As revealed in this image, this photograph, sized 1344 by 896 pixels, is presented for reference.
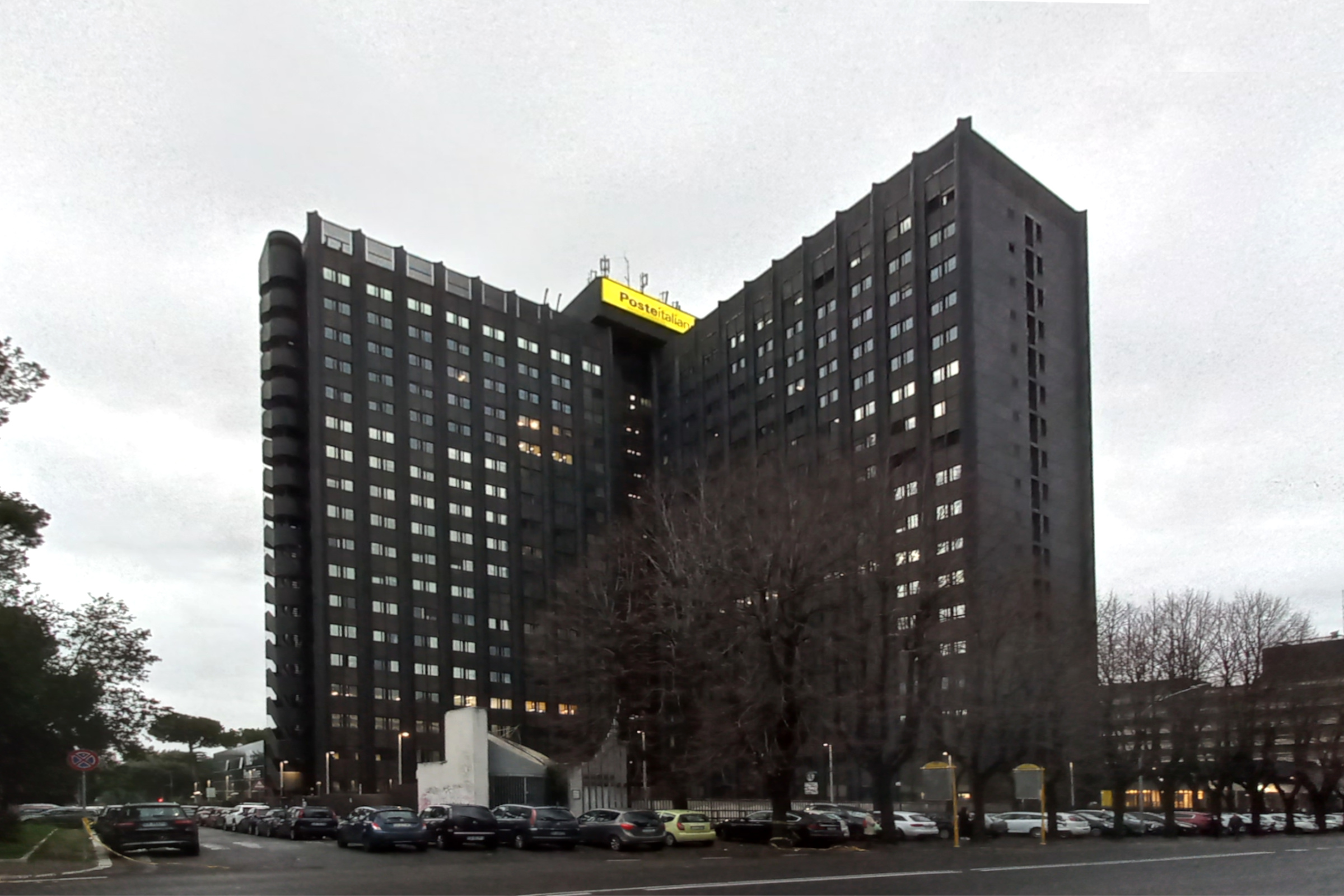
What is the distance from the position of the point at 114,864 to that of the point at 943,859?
68.1ft

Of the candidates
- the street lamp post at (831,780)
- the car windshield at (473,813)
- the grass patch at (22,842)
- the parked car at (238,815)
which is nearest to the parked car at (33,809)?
the parked car at (238,815)

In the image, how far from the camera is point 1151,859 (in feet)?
92.1

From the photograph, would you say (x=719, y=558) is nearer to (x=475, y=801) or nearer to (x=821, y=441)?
(x=821, y=441)

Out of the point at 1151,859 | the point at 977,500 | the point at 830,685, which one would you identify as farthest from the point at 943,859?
the point at 977,500

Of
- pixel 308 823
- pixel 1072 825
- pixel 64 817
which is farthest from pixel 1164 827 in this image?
pixel 64 817

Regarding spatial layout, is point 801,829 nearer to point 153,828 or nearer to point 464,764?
point 464,764

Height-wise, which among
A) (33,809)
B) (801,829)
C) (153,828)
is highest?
(153,828)

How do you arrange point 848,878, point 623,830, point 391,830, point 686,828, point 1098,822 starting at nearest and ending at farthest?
point 848,878 → point 391,830 → point 623,830 → point 686,828 → point 1098,822

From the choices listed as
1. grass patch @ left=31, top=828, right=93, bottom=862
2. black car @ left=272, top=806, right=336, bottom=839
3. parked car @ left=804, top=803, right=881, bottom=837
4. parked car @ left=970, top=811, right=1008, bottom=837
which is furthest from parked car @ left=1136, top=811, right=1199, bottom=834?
grass patch @ left=31, top=828, right=93, bottom=862

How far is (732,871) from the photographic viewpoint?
2409 cm

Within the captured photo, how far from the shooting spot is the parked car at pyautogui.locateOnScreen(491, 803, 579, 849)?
36406mm

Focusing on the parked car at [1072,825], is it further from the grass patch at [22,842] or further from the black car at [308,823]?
the grass patch at [22,842]

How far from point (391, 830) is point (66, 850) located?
368 inches

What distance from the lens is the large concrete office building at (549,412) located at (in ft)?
303
